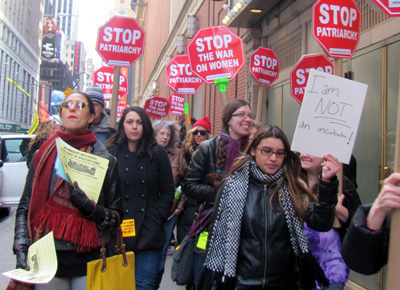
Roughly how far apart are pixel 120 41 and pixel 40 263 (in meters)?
4.92

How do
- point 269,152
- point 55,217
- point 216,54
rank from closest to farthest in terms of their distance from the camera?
1. point 55,217
2. point 269,152
3. point 216,54

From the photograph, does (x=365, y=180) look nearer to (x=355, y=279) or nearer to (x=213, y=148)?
(x=355, y=279)

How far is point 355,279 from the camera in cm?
661

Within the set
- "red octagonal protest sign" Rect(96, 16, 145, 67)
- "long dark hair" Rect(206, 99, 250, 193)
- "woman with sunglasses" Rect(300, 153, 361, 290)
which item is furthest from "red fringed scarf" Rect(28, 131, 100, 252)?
"red octagonal protest sign" Rect(96, 16, 145, 67)

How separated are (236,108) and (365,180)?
284 centimetres

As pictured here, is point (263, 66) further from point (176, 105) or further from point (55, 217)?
point (55, 217)

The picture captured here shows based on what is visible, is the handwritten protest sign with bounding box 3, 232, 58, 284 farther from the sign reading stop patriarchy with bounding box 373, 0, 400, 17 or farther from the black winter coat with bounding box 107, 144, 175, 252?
the sign reading stop patriarchy with bounding box 373, 0, 400, 17

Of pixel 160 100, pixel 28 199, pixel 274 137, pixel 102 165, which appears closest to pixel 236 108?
pixel 274 137

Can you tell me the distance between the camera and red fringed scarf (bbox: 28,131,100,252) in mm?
3182

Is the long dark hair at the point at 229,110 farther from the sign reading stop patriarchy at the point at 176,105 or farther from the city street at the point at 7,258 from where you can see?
the sign reading stop patriarchy at the point at 176,105

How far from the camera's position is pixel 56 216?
320 centimetres

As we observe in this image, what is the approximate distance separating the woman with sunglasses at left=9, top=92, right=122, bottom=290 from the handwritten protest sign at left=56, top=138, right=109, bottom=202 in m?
0.08

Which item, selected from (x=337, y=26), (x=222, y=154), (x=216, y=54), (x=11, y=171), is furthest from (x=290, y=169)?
(x=11, y=171)

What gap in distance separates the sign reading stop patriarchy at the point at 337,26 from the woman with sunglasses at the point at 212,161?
4.30 feet
